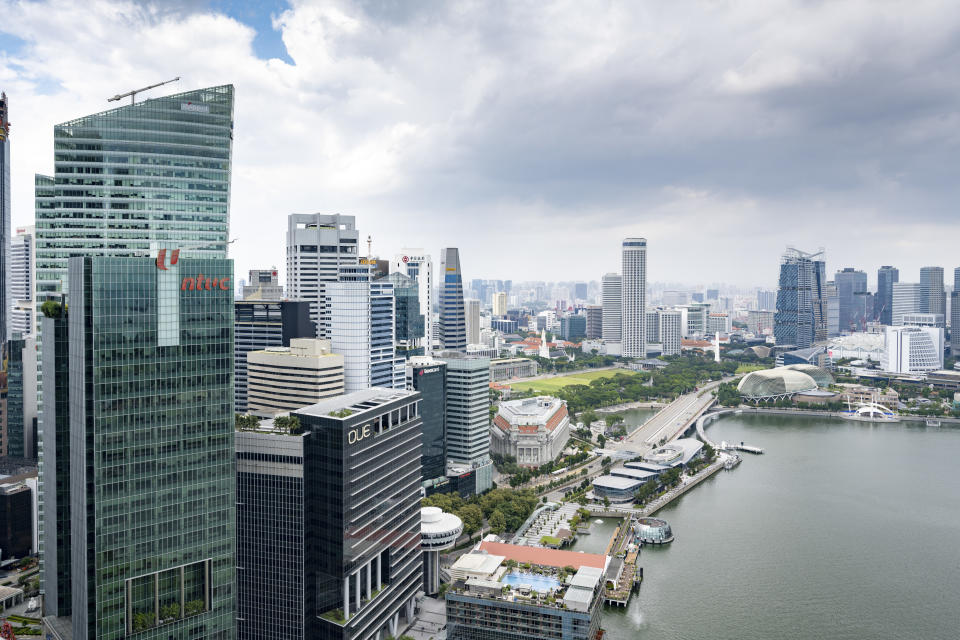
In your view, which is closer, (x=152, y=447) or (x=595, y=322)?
(x=152, y=447)

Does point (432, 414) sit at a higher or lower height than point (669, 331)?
lower

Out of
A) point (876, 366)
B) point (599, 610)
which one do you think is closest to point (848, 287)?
point (876, 366)

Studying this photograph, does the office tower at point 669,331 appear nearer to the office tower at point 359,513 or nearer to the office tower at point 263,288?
the office tower at point 263,288

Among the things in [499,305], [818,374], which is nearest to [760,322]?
[499,305]

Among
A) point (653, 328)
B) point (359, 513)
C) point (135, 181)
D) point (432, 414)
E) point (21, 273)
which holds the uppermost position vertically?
point (135, 181)

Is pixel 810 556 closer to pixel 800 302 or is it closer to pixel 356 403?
pixel 356 403
